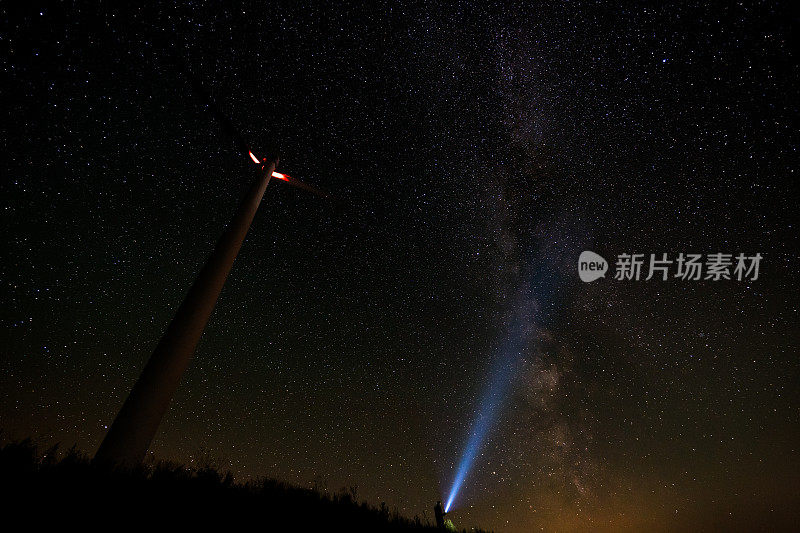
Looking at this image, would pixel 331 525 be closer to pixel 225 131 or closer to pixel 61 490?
pixel 61 490

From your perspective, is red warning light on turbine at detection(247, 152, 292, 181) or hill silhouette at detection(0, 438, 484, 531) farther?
red warning light on turbine at detection(247, 152, 292, 181)

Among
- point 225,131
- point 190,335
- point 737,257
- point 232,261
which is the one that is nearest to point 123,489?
point 190,335

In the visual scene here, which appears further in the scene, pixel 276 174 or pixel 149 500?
pixel 276 174

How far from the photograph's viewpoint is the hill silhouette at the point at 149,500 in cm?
243

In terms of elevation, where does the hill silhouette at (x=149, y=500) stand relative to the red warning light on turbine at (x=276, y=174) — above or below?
below

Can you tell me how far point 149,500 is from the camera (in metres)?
2.93

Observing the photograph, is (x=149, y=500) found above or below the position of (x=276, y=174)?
below

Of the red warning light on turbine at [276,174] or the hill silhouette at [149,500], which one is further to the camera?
the red warning light on turbine at [276,174]

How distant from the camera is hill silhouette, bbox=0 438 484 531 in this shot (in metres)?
2.43

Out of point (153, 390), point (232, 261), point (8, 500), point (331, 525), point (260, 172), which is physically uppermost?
point (260, 172)

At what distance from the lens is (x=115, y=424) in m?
5.81

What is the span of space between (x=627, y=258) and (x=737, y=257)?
3.21m

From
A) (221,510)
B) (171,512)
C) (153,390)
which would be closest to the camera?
(171,512)

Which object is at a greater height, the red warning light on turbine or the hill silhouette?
the red warning light on turbine
